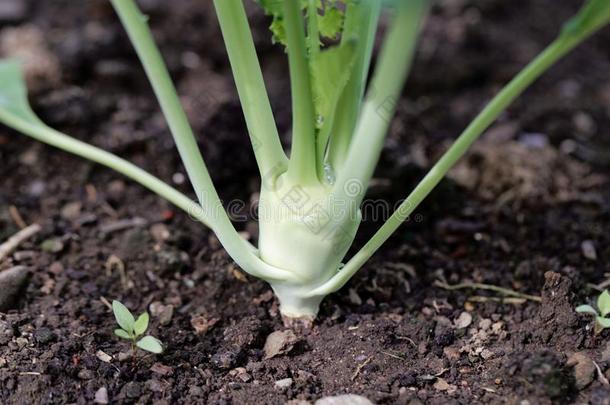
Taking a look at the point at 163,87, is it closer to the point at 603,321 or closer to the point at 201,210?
the point at 201,210

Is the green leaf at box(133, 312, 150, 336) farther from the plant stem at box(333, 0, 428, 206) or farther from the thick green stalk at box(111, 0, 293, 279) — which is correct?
the plant stem at box(333, 0, 428, 206)

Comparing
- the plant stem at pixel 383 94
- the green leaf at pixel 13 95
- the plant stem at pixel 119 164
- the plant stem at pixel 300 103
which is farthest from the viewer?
the green leaf at pixel 13 95

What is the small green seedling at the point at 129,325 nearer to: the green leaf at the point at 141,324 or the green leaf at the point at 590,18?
the green leaf at the point at 141,324

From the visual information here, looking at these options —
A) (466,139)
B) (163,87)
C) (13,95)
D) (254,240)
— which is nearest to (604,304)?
(466,139)

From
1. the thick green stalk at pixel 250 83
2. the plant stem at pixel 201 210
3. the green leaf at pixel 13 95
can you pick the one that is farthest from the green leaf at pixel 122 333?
the green leaf at pixel 13 95

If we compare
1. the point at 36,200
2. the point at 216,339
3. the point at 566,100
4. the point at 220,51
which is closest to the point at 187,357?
the point at 216,339

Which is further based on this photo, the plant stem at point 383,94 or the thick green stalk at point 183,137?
the thick green stalk at point 183,137
